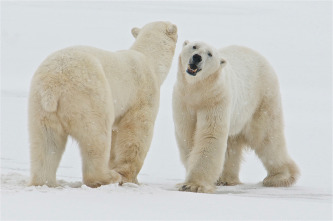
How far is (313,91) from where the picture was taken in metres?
14.2

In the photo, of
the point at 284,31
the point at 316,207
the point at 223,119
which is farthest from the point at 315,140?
the point at 284,31

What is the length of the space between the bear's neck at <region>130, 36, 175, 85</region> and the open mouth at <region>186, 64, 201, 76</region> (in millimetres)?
326

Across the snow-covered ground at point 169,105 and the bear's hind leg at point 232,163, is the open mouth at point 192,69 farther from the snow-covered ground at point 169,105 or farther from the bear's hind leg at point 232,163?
the bear's hind leg at point 232,163

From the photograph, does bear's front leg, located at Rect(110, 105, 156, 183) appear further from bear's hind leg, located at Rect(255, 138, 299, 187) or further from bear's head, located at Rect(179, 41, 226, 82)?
bear's hind leg, located at Rect(255, 138, 299, 187)

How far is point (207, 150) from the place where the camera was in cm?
543

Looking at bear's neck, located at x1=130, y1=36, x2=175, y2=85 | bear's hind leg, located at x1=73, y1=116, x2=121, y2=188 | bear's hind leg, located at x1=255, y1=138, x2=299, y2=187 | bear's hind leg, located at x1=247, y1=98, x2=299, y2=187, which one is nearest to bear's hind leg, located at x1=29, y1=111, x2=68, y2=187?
bear's hind leg, located at x1=73, y1=116, x2=121, y2=188

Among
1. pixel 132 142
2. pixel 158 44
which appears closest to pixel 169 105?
pixel 158 44

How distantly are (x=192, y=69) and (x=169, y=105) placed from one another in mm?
6528

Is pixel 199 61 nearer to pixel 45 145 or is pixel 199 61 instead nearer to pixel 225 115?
pixel 225 115

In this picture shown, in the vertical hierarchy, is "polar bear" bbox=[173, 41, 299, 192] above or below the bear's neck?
below

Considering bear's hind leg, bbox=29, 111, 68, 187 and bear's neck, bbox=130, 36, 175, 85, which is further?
bear's neck, bbox=130, 36, 175, 85

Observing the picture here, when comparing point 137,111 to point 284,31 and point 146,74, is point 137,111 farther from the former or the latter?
point 284,31

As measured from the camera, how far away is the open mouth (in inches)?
209

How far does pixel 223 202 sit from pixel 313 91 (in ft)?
35.1
